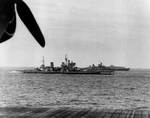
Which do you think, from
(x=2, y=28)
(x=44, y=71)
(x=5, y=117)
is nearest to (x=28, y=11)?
(x=2, y=28)

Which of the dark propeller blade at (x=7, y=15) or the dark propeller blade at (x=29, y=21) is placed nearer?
the dark propeller blade at (x=7, y=15)

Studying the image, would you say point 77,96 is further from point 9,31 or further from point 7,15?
point 7,15

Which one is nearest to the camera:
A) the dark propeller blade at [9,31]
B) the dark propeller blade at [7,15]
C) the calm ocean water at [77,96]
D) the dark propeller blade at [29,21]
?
the dark propeller blade at [7,15]

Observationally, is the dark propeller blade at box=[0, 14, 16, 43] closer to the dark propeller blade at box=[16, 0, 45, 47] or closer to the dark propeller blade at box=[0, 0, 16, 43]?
the dark propeller blade at box=[0, 0, 16, 43]

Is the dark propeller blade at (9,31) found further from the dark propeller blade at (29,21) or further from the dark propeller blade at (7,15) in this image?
the dark propeller blade at (29,21)

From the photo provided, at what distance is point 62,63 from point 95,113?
134584 millimetres

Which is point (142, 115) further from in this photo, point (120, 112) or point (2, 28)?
point (2, 28)

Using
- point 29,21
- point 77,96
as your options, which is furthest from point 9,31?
point 77,96

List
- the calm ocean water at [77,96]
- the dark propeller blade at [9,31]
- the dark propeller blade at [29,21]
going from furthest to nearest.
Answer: the calm ocean water at [77,96] → the dark propeller blade at [9,31] → the dark propeller blade at [29,21]

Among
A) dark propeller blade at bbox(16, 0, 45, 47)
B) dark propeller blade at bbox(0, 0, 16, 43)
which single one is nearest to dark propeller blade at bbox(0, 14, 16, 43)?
dark propeller blade at bbox(0, 0, 16, 43)

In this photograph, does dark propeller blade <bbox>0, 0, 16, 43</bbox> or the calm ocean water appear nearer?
dark propeller blade <bbox>0, 0, 16, 43</bbox>

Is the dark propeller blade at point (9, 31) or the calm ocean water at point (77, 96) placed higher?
the dark propeller blade at point (9, 31)

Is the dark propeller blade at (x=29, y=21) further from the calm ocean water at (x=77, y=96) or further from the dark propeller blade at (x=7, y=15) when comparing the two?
the calm ocean water at (x=77, y=96)

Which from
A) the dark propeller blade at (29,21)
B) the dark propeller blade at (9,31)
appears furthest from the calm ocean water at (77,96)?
the dark propeller blade at (29,21)
